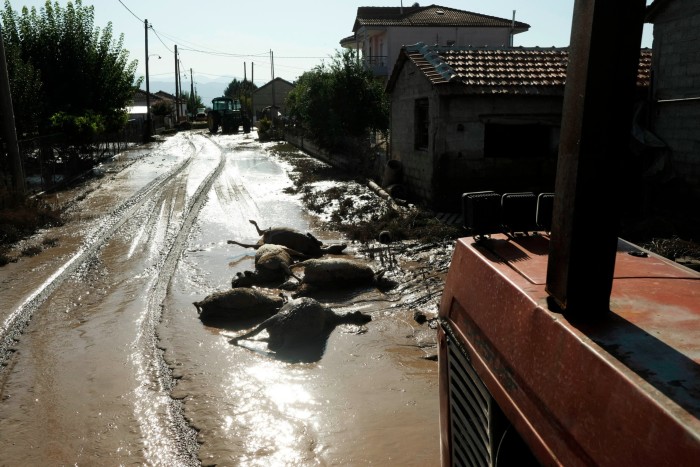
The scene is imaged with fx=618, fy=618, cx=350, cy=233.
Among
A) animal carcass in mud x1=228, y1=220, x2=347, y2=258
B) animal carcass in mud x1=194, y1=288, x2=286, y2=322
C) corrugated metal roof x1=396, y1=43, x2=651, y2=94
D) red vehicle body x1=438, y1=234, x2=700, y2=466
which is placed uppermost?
corrugated metal roof x1=396, y1=43, x2=651, y2=94

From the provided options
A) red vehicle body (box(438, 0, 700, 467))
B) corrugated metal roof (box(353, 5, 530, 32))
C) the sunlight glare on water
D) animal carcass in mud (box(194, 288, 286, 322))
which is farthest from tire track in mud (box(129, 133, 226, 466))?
corrugated metal roof (box(353, 5, 530, 32))

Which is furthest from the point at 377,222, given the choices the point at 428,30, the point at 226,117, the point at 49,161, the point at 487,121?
the point at 226,117

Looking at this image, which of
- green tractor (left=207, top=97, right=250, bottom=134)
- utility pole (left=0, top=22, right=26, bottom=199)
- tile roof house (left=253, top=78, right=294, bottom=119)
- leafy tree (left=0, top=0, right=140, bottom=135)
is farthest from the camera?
tile roof house (left=253, top=78, right=294, bottom=119)

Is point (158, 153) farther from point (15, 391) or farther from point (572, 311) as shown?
point (572, 311)

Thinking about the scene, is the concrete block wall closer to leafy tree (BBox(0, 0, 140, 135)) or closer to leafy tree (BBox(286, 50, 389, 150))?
leafy tree (BBox(286, 50, 389, 150))

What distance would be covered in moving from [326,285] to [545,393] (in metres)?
6.94

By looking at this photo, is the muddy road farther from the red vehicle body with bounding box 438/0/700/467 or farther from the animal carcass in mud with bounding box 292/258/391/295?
the red vehicle body with bounding box 438/0/700/467

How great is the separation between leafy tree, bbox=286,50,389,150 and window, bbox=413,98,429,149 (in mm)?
7279

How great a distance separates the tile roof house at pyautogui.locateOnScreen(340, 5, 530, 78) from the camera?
4303 centimetres

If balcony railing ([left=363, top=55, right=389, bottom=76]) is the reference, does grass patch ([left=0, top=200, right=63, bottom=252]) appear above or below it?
below

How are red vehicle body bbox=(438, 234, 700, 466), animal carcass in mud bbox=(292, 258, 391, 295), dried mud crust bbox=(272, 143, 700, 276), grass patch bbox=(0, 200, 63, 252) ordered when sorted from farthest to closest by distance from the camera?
grass patch bbox=(0, 200, 63, 252)
dried mud crust bbox=(272, 143, 700, 276)
animal carcass in mud bbox=(292, 258, 391, 295)
red vehicle body bbox=(438, 234, 700, 466)

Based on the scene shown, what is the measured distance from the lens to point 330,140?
80.9 ft

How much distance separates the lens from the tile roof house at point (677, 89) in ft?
38.5

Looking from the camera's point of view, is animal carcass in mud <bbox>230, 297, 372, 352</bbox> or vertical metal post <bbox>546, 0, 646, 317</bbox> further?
animal carcass in mud <bbox>230, 297, 372, 352</bbox>
